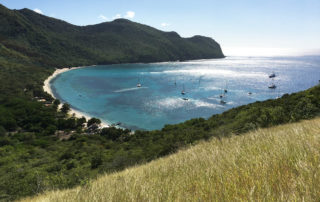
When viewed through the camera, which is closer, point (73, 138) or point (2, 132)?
point (2, 132)

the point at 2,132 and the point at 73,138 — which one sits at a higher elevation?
the point at 2,132

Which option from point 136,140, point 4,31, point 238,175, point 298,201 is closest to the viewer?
point 298,201

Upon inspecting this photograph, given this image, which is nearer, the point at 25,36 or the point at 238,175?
the point at 238,175

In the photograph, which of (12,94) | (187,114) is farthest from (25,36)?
(187,114)

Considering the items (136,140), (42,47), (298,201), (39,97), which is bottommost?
(136,140)

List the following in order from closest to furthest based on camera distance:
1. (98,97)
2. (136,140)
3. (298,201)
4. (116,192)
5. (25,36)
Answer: (298,201) < (116,192) < (136,140) < (98,97) < (25,36)

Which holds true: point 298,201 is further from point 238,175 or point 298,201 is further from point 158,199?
point 158,199

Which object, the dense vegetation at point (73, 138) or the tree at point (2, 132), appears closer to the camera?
the dense vegetation at point (73, 138)

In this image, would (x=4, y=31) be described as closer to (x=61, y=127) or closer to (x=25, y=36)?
(x=25, y=36)

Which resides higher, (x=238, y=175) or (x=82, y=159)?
(x=238, y=175)

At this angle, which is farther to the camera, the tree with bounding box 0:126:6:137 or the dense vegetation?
the tree with bounding box 0:126:6:137
